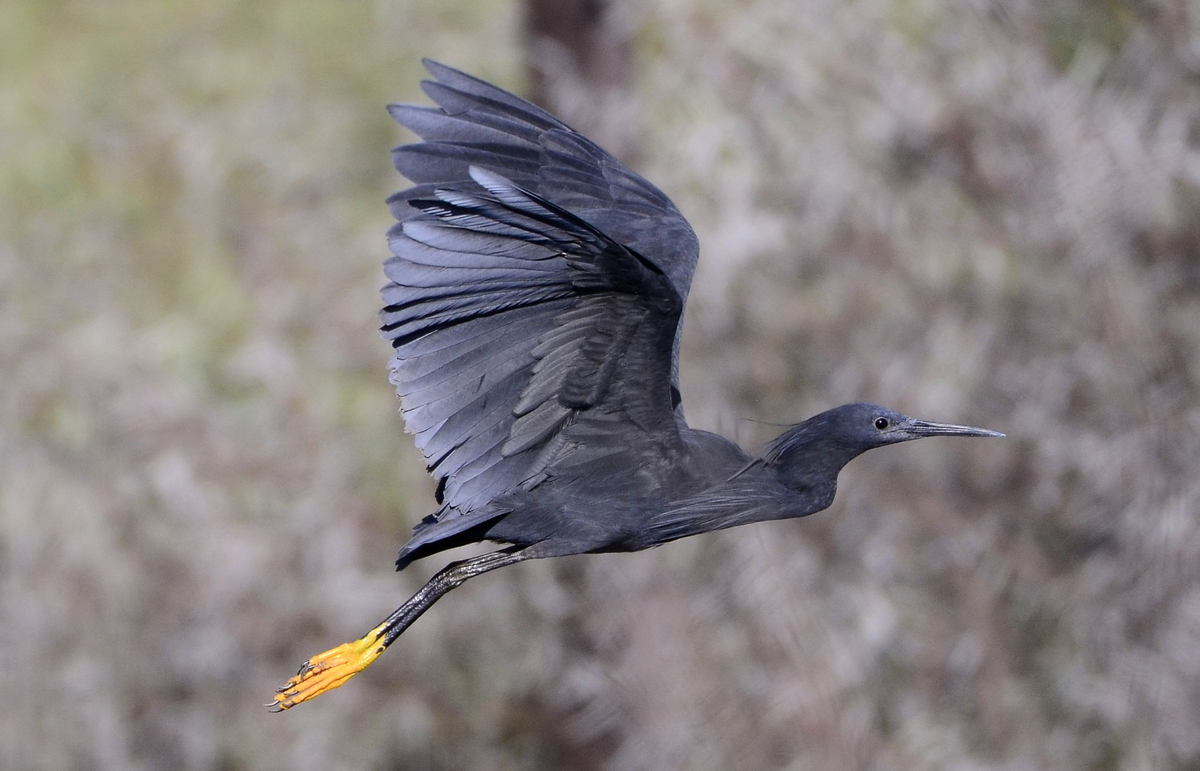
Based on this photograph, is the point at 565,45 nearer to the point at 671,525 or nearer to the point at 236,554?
the point at 236,554

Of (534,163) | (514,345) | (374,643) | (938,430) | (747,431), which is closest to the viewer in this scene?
(514,345)

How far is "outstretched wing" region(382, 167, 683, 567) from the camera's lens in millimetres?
3533

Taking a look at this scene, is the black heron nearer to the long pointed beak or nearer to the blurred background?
the long pointed beak

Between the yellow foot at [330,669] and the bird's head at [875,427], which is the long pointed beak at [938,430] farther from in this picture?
the yellow foot at [330,669]

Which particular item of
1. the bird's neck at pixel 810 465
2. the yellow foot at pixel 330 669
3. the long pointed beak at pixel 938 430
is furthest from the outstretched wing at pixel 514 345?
the long pointed beak at pixel 938 430

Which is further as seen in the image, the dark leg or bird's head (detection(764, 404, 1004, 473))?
the dark leg

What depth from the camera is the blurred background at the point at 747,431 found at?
9.19 m

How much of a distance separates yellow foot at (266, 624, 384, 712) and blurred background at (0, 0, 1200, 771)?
4800mm

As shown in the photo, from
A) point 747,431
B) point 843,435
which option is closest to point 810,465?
point 843,435

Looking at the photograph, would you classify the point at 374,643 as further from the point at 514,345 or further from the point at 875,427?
the point at 875,427

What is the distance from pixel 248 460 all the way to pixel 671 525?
6014mm

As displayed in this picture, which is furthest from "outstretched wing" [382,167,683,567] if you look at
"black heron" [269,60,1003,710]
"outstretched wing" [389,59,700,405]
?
"outstretched wing" [389,59,700,405]

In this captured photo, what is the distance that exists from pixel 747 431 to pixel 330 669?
5804mm

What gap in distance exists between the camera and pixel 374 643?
418 centimetres
